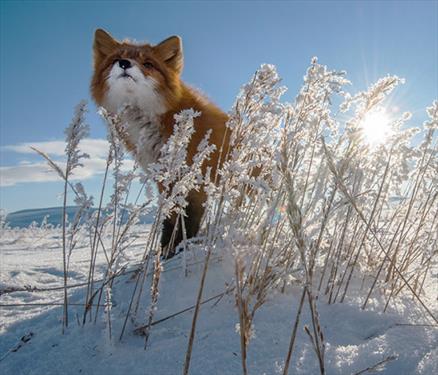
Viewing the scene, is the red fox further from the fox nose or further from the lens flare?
the lens flare

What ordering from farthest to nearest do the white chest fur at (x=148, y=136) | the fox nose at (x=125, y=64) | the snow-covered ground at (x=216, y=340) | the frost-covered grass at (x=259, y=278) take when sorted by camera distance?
the fox nose at (x=125, y=64) → the white chest fur at (x=148, y=136) → the snow-covered ground at (x=216, y=340) → the frost-covered grass at (x=259, y=278)

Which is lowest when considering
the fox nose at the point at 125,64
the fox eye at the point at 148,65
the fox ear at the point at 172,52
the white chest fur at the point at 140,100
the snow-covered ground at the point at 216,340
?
the snow-covered ground at the point at 216,340

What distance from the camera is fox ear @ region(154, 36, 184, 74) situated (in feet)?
12.6

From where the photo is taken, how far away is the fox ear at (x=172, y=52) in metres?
3.83

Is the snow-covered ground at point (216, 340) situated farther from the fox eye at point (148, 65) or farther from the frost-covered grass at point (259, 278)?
the fox eye at point (148, 65)

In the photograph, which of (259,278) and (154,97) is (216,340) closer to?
(259,278)

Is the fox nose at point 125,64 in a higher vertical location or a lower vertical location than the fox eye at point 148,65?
lower

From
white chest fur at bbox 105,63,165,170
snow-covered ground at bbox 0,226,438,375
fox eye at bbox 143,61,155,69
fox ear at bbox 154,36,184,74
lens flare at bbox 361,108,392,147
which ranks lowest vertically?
snow-covered ground at bbox 0,226,438,375

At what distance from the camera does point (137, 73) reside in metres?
3.47

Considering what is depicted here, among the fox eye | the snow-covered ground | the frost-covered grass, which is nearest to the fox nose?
the fox eye

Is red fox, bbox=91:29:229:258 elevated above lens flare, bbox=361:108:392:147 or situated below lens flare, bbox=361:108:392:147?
above

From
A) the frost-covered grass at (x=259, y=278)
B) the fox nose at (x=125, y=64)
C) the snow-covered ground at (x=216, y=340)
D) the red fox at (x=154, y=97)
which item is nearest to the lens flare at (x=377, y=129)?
the frost-covered grass at (x=259, y=278)

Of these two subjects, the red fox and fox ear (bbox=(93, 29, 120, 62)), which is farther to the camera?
fox ear (bbox=(93, 29, 120, 62))

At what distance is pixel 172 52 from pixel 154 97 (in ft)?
2.38
